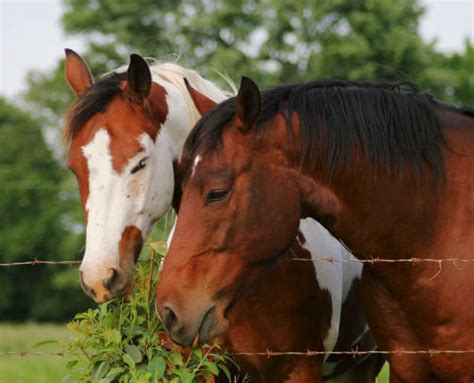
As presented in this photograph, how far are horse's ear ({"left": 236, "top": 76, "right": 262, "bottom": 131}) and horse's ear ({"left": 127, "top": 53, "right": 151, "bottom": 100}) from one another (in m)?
0.68

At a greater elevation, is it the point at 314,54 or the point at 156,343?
the point at 156,343

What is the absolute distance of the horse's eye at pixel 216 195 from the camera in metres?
4.20

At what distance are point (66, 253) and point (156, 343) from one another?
1021 inches

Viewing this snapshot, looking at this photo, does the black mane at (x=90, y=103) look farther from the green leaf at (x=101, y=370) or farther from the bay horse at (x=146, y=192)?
the green leaf at (x=101, y=370)

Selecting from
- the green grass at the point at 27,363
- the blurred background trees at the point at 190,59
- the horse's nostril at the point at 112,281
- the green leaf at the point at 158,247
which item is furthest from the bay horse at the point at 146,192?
the blurred background trees at the point at 190,59

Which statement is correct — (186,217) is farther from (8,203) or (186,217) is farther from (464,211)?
(8,203)

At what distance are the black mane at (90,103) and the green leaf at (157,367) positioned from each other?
1.15 m

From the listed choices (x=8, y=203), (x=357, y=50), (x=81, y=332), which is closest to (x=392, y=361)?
(x=81, y=332)

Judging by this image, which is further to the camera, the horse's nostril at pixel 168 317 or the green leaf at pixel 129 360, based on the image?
the green leaf at pixel 129 360

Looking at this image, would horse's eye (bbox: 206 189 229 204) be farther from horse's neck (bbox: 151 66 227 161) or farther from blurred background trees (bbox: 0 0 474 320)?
blurred background trees (bbox: 0 0 474 320)

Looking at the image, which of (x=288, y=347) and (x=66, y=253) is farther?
(x=66, y=253)

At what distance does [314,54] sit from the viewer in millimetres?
27516

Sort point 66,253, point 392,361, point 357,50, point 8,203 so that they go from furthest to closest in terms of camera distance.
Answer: point 8,203 < point 66,253 < point 357,50 < point 392,361

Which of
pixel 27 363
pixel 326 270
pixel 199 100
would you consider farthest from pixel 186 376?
pixel 27 363
